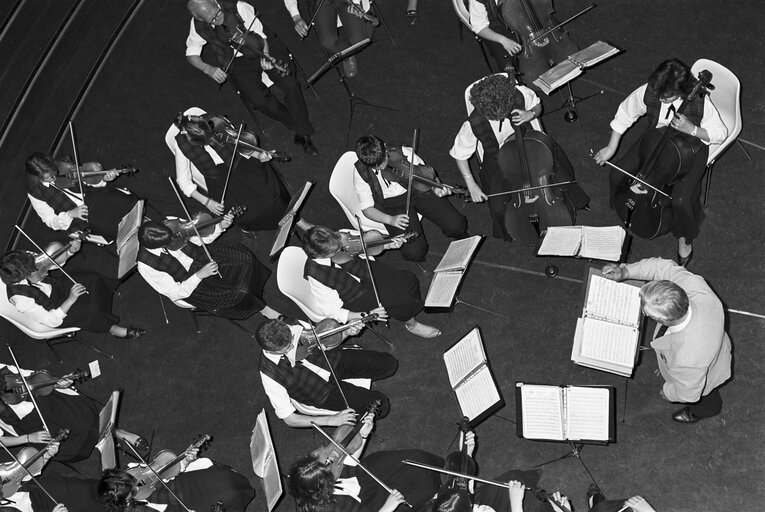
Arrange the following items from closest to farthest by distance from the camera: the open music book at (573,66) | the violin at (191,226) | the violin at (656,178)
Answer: the violin at (656,178) → the open music book at (573,66) → the violin at (191,226)

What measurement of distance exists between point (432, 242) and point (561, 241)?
1394 mm

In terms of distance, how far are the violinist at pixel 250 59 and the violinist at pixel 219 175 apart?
0.59 meters

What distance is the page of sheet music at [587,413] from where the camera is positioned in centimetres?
435

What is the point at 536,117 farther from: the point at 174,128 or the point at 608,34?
the point at 174,128

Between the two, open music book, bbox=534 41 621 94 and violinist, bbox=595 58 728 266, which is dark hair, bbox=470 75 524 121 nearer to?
open music book, bbox=534 41 621 94

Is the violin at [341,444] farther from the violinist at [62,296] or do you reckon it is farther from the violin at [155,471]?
the violinist at [62,296]

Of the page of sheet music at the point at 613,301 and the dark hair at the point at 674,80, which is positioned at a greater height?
the dark hair at the point at 674,80

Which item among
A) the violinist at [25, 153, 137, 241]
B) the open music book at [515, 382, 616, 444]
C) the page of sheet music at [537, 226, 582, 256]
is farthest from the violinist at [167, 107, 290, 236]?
the open music book at [515, 382, 616, 444]

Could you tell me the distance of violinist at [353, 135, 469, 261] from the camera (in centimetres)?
506

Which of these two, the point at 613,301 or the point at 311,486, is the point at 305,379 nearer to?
the point at 311,486

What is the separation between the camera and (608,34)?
6309 millimetres

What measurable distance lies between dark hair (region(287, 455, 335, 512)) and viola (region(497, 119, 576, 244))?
2162mm

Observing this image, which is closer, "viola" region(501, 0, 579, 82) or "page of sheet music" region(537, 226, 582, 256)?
"page of sheet music" region(537, 226, 582, 256)

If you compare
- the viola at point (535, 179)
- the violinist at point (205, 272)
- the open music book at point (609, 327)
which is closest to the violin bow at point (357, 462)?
the open music book at point (609, 327)
